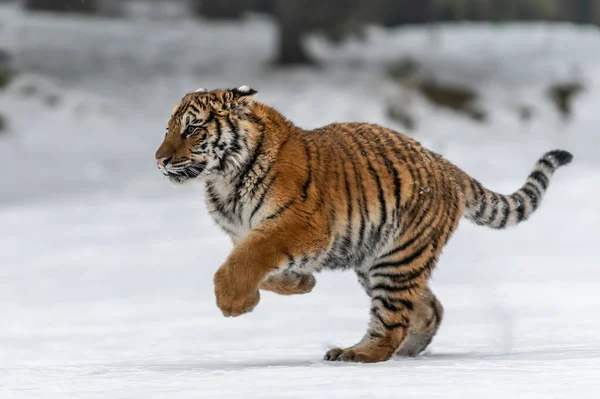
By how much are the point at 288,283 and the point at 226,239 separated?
694 cm

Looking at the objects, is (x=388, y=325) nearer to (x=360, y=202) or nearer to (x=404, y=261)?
(x=404, y=261)

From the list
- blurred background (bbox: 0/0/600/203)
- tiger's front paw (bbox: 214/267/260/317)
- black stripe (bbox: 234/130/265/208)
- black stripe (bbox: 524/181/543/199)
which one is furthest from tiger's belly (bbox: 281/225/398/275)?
blurred background (bbox: 0/0/600/203)

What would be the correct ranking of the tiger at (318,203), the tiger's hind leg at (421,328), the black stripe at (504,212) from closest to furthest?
the tiger at (318,203) < the tiger's hind leg at (421,328) < the black stripe at (504,212)

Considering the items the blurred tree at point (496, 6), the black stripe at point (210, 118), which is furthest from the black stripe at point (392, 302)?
the blurred tree at point (496, 6)

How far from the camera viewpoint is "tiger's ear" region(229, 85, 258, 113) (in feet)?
17.8

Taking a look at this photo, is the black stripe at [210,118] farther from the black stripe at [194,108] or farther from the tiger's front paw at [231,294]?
the tiger's front paw at [231,294]

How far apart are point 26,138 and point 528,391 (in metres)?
14.9

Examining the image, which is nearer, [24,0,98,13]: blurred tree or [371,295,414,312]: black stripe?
[371,295,414,312]: black stripe

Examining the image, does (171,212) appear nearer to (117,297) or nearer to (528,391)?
(117,297)

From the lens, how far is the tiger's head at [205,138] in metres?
5.25

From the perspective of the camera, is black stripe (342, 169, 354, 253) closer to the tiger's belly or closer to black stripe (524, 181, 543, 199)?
the tiger's belly

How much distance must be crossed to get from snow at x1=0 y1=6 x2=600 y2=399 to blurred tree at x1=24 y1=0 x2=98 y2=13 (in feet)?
1.92

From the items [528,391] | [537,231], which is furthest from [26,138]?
[528,391]

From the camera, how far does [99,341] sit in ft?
23.9
